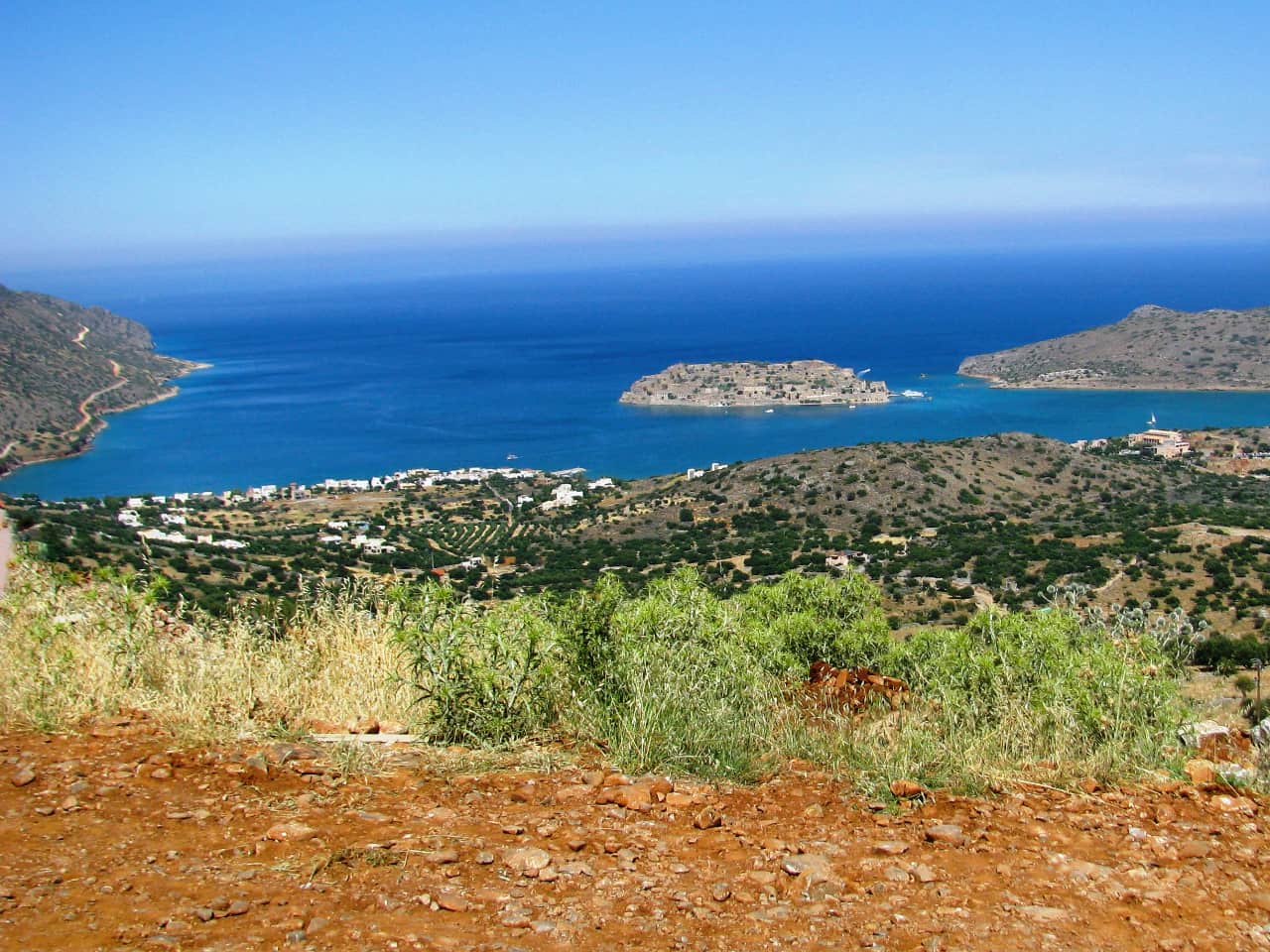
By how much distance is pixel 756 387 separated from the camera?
94.0 meters

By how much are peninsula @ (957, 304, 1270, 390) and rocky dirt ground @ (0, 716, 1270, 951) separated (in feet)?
312

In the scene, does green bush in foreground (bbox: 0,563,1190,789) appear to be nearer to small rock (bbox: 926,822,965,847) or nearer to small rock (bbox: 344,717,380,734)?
small rock (bbox: 344,717,380,734)

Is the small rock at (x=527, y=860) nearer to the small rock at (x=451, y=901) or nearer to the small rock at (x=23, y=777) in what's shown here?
the small rock at (x=451, y=901)

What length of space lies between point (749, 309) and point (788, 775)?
182822 mm

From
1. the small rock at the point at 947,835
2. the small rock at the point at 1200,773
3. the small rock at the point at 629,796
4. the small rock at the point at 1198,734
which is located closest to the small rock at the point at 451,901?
the small rock at the point at 629,796

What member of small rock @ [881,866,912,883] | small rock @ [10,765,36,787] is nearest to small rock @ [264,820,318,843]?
small rock @ [10,765,36,787]

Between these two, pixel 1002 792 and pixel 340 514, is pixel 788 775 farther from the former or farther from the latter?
pixel 340 514

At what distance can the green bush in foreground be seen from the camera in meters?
3.66

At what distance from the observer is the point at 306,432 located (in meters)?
82.2

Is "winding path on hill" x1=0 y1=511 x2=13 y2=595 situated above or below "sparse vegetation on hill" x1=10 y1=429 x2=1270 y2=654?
above

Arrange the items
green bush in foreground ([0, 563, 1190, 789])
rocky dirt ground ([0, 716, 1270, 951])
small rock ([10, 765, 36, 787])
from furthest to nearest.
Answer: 1. green bush in foreground ([0, 563, 1190, 789])
2. small rock ([10, 765, 36, 787])
3. rocky dirt ground ([0, 716, 1270, 951])

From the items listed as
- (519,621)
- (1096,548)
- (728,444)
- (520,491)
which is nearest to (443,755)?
(519,621)

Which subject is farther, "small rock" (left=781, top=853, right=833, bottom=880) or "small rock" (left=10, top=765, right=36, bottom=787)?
"small rock" (left=10, top=765, right=36, bottom=787)

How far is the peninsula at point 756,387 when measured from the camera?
91500 millimetres
